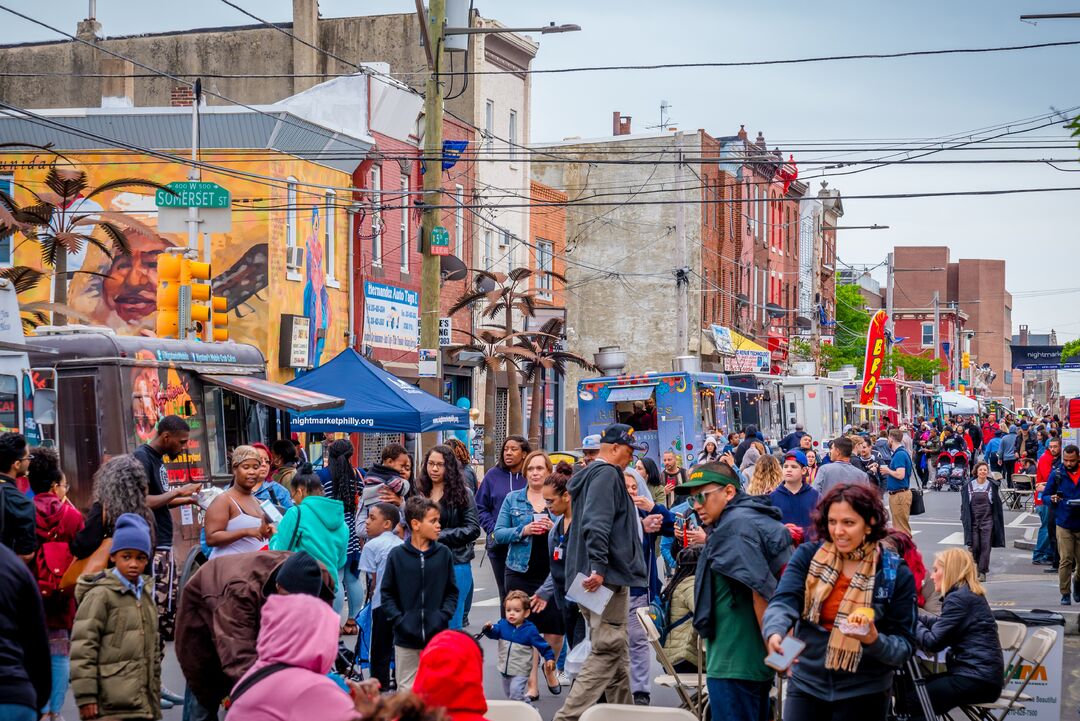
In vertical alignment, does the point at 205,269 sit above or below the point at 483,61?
below

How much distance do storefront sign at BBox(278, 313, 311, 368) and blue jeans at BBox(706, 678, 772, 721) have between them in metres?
22.9

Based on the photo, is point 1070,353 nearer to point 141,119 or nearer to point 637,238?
point 637,238

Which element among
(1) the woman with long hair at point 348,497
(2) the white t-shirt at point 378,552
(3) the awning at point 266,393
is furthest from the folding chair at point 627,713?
(3) the awning at point 266,393

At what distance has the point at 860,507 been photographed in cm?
639

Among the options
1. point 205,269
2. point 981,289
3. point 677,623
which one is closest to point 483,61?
point 205,269

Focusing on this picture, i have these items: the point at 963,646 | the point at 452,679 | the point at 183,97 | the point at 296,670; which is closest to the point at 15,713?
the point at 296,670

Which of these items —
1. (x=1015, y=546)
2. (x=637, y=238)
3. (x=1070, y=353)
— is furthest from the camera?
(x=1070, y=353)

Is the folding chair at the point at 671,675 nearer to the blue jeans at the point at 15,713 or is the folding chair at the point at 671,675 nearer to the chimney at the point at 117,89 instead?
the blue jeans at the point at 15,713

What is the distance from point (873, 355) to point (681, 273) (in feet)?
34.9

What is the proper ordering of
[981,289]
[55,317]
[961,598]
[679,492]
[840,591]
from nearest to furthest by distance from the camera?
[840,591] → [679,492] → [961,598] → [55,317] → [981,289]

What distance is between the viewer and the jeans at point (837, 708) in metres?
6.48

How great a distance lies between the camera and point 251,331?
2919 centimetres

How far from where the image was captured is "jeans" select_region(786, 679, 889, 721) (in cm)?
648

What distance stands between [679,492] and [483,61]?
34.7 m
